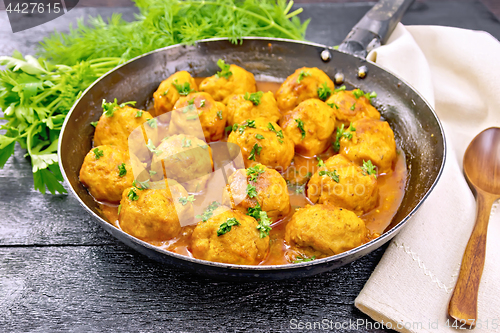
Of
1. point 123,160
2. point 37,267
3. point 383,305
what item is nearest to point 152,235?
point 123,160

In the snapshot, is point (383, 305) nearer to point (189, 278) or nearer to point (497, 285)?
point (497, 285)

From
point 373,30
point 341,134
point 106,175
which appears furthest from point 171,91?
point 373,30

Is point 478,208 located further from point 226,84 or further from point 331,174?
point 226,84

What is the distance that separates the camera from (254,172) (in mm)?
2293

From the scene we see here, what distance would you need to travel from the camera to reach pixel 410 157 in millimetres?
2701

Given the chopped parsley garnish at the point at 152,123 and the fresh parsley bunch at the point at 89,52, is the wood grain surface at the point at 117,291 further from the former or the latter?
the chopped parsley garnish at the point at 152,123

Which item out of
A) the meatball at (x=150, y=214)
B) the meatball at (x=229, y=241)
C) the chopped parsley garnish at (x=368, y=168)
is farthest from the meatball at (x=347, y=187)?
the meatball at (x=150, y=214)

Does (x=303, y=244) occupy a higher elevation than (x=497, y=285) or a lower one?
Answer: higher

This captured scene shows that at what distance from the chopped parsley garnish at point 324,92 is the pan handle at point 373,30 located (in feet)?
1.53

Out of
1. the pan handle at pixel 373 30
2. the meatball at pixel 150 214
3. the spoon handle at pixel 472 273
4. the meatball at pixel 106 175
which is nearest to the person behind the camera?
the spoon handle at pixel 472 273

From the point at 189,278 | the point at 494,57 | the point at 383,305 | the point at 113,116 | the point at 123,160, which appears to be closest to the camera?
the point at 383,305

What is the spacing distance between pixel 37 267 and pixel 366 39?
286cm

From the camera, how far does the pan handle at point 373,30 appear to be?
3180mm

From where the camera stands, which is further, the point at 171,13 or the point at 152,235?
the point at 171,13
